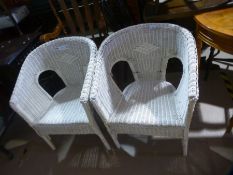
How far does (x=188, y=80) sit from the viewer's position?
100cm

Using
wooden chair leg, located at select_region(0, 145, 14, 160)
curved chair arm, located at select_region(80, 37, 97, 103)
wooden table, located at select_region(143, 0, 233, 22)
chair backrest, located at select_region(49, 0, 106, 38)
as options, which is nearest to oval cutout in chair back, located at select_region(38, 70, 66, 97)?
chair backrest, located at select_region(49, 0, 106, 38)

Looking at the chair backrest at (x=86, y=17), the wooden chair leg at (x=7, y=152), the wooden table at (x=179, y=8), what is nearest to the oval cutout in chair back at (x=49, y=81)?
the chair backrest at (x=86, y=17)

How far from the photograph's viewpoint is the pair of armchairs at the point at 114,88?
1.15 metres

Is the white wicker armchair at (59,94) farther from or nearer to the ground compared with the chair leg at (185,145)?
farther from the ground

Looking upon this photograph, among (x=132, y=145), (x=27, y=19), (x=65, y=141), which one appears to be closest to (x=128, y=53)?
(x=132, y=145)

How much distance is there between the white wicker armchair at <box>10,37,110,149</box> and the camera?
131 cm

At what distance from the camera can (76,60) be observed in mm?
1482

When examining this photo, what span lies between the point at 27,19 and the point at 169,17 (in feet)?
6.13

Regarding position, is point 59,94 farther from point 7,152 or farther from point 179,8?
point 179,8

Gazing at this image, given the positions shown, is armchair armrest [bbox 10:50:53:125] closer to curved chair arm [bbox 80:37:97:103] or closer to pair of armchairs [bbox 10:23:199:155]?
pair of armchairs [bbox 10:23:199:155]

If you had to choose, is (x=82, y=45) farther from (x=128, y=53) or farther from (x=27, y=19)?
(x=27, y=19)

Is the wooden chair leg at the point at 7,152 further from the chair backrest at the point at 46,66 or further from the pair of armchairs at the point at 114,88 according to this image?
the chair backrest at the point at 46,66

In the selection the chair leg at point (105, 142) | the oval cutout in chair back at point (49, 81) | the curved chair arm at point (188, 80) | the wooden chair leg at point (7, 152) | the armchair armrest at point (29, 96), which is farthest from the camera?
the oval cutout in chair back at point (49, 81)

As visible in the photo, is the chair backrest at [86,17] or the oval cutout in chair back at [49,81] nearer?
the chair backrest at [86,17]
